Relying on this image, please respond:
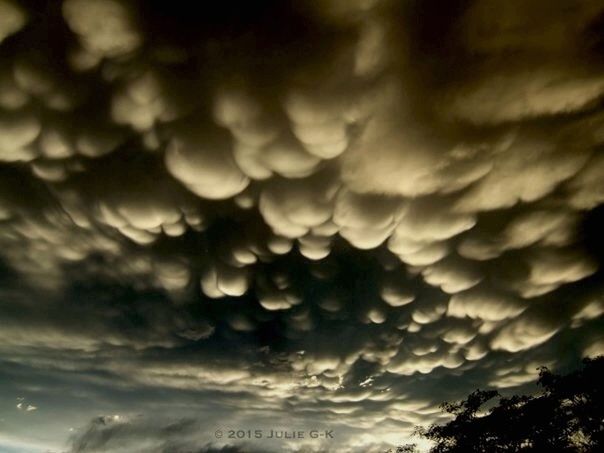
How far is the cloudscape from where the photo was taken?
389 centimetres

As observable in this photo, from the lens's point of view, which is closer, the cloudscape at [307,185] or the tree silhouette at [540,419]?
the cloudscape at [307,185]

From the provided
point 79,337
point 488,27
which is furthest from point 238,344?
point 488,27

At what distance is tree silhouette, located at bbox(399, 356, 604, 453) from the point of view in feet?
45.3

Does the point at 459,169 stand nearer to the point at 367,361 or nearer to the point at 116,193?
the point at 116,193

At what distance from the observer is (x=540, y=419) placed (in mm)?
15562

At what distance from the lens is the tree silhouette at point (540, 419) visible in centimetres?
1382

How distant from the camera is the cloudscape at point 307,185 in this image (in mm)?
3895

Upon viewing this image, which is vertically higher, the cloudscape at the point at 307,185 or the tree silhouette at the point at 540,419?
the cloudscape at the point at 307,185

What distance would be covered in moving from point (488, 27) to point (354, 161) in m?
2.50

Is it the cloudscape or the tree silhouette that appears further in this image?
the tree silhouette

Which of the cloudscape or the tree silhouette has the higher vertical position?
the cloudscape

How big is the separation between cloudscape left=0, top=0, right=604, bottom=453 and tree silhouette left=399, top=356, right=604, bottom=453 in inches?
86.6

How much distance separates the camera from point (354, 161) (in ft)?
17.4

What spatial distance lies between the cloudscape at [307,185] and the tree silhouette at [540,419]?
2200 mm
